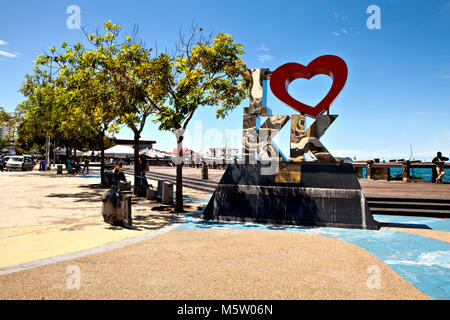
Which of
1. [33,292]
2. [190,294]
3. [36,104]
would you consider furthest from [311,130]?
[36,104]

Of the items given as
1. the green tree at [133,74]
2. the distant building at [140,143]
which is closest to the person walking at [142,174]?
the green tree at [133,74]

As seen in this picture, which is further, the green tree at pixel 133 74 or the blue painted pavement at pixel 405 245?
the green tree at pixel 133 74

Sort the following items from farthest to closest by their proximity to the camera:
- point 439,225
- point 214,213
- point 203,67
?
point 203,67 < point 214,213 < point 439,225

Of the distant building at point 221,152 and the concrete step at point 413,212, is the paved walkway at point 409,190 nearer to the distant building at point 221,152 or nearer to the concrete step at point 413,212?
the concrete step at point 413,212

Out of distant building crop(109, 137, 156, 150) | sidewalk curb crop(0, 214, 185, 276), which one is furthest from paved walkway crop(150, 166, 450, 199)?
distant building crop(109, 137, 156, 150)

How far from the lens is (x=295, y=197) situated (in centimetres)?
1084

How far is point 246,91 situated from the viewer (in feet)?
45.2

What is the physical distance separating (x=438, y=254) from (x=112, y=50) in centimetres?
1614

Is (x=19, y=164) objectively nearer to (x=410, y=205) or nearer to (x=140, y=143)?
(x=410, y=205)

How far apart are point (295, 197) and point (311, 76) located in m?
4.85

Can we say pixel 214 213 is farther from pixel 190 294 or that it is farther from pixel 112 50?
pixel 112 50

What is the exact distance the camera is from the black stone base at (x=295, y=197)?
1002cm

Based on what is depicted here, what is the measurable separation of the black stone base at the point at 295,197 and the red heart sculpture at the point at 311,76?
2189 millimetres

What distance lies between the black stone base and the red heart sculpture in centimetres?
219
